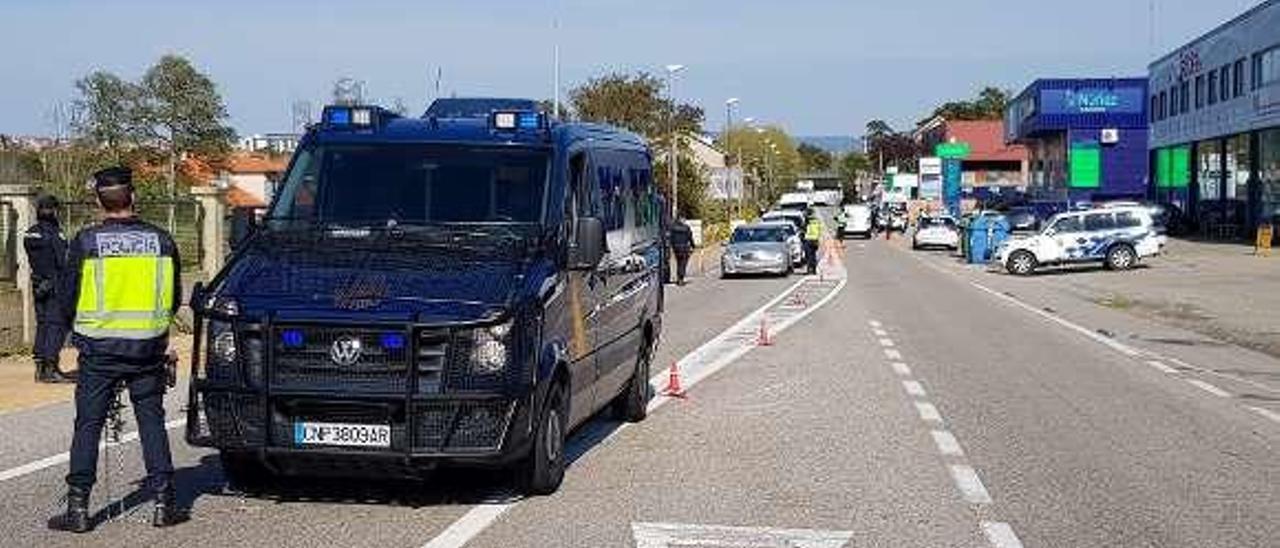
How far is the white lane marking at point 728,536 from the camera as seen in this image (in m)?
7.57

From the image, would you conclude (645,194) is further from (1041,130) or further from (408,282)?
(1041,130)

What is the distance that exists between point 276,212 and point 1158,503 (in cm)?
531

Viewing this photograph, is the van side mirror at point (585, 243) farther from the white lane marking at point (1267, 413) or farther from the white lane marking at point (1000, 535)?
the white lane marking at point (1267, 413)

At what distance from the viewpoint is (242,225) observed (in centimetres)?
921

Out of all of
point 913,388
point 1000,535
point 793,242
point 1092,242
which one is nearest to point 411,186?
point 1000,535

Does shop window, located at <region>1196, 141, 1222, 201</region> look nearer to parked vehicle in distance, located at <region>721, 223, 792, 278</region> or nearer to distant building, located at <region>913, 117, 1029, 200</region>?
parked vehicle in distance, located at <region>721, 223, 792, 278</region>

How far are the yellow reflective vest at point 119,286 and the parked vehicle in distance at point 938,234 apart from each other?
60.0m

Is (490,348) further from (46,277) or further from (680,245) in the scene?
(680,245)

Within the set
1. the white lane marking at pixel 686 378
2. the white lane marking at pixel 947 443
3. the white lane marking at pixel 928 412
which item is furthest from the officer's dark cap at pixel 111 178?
the white lane marking at pixel 928 412

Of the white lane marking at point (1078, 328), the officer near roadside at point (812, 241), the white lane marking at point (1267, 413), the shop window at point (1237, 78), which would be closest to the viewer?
the white lane marking at point (1267, 413)

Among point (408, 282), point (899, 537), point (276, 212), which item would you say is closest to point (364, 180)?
point (276, 212)

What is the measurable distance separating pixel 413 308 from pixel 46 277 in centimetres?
869

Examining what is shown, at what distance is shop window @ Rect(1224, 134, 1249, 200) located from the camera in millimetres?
63359

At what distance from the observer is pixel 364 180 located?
942 centimetres
